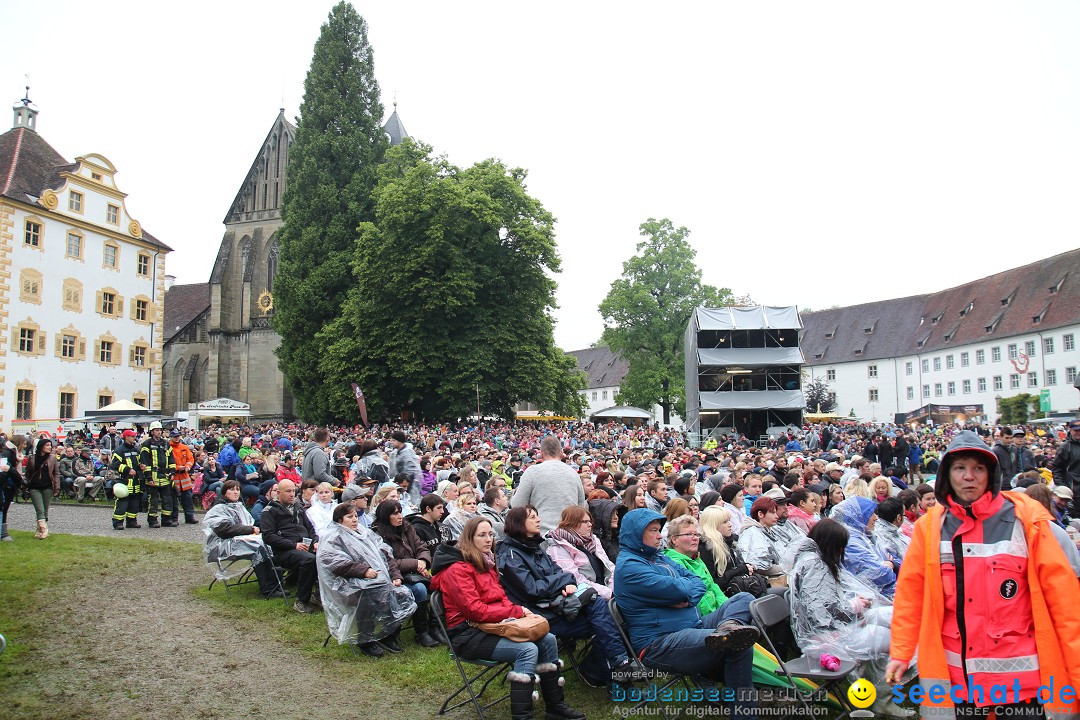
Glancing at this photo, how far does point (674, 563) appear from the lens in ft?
18.7

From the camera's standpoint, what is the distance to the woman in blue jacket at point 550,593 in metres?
5.71

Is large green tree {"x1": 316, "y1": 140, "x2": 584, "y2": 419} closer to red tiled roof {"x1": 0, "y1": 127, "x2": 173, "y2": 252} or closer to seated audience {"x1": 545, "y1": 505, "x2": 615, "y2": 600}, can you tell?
red tiled roof {"x1": 0, "y1": 127, "x2": 173, "y2": 252}

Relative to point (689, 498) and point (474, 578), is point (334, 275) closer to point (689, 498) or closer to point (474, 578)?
point (689, 498)

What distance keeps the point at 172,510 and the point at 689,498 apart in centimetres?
1073

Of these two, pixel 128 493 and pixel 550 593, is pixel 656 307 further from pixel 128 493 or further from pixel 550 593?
pixel 550 593

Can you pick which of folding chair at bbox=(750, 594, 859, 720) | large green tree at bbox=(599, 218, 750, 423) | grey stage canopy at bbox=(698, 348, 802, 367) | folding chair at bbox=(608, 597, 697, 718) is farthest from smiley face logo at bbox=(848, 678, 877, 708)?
large green tree at bbox=(599, 218, 750, 423)

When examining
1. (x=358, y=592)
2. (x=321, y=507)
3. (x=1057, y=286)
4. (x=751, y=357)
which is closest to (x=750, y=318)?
(x=751, y=357)

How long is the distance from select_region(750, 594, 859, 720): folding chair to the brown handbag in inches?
57.9

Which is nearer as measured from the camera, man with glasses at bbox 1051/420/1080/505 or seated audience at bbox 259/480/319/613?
seated audience at bbox 259/480/319/613

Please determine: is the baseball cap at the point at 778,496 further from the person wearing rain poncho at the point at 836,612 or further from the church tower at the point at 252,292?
the church tower at the point at 252,292

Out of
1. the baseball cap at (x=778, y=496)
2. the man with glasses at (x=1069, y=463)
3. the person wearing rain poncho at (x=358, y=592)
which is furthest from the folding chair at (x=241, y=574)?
the man with glasses at (x=1069, y=463)

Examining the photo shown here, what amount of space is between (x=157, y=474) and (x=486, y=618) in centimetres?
1121

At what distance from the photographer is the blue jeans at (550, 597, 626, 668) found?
5655 mm

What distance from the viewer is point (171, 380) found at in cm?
5684
